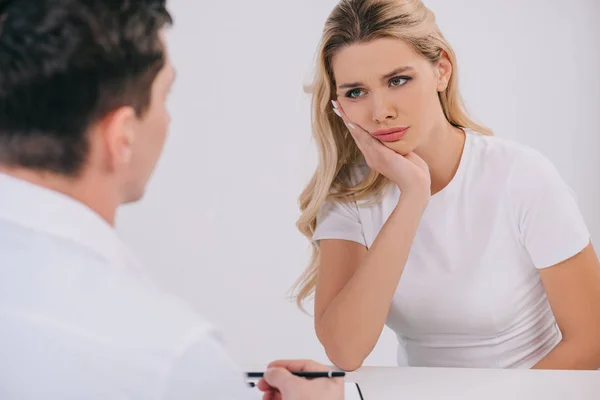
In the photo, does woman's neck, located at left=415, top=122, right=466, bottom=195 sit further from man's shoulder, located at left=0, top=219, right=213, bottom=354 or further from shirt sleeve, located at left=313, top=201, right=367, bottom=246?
man's shoulder, located at left=0, top=219, right=213, bottom=354

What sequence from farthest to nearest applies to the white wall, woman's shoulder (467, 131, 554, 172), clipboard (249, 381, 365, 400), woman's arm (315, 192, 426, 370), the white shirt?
the white wall, woman's shoulder (467, 131, 554, 172), woman's arm (315, 192, 426, 370), clipboard (249, 381, 365, 400), the white shirt

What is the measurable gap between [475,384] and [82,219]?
2.48ft

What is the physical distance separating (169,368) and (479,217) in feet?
3.56

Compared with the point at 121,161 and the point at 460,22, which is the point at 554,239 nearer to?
the point at 121,161

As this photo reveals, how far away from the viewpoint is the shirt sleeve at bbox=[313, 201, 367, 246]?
5.34ft

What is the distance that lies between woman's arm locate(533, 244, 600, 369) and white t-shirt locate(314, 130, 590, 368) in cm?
5

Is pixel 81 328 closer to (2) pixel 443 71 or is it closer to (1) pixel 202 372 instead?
(1) pixel 202 372

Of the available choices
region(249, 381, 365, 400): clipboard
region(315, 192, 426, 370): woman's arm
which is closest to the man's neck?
region(249, 381, 365, 400): clipboard

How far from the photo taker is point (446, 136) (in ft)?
5.32

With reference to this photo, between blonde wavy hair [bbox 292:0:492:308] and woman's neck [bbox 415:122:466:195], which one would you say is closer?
blonde wavy hair [bbox 292:0:492:308]

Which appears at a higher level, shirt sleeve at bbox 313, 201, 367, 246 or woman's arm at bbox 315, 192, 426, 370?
shirt sleeve at bbox 313, 201, 367, 246

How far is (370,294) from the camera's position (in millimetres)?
1446

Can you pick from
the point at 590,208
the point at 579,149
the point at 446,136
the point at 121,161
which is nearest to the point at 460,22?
the point at 579,149

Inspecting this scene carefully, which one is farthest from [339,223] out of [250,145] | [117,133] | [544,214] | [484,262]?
[250,145]
